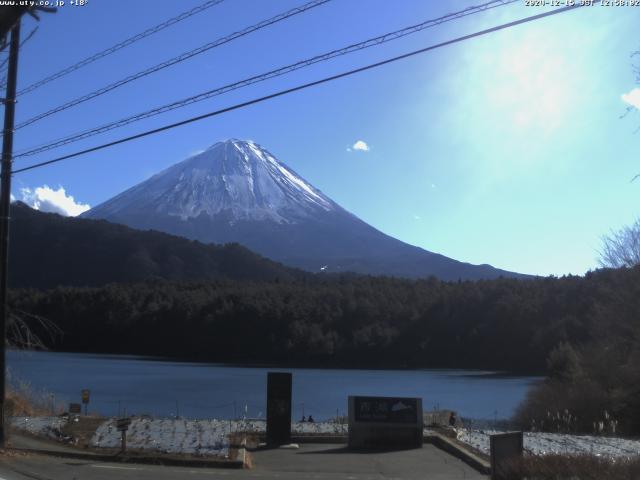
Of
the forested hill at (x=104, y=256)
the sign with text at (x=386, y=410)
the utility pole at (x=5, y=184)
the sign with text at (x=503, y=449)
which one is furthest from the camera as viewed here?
the forested hill at (x=104, y=256)

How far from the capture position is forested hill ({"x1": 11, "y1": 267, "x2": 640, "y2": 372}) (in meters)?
84.7

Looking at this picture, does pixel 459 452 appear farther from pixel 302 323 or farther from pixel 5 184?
pixel 302 323

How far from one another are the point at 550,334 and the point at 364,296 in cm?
3333

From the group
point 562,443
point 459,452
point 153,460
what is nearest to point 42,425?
point 153,460

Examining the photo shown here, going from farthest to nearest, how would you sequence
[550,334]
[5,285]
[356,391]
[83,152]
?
[550,334], [356,391], [5,285], [83,152]

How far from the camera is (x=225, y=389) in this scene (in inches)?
1998

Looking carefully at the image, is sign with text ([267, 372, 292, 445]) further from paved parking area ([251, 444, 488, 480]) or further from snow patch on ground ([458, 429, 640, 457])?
snow patch on ground ([458, 429, 640, 457])

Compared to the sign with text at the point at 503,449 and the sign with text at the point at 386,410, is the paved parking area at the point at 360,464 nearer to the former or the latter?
the sign with text at the point at 386,410

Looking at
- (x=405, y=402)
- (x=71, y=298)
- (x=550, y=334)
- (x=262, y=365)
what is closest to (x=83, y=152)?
(x=405, y=402)

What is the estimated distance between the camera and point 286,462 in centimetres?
1506

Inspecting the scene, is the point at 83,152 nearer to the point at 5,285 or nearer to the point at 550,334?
the point at 5,285

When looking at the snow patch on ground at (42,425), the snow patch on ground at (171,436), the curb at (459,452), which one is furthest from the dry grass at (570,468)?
the snow patch on ground at (42,425)

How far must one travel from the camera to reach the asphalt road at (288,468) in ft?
42.7

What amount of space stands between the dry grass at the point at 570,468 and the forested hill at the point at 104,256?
117m
